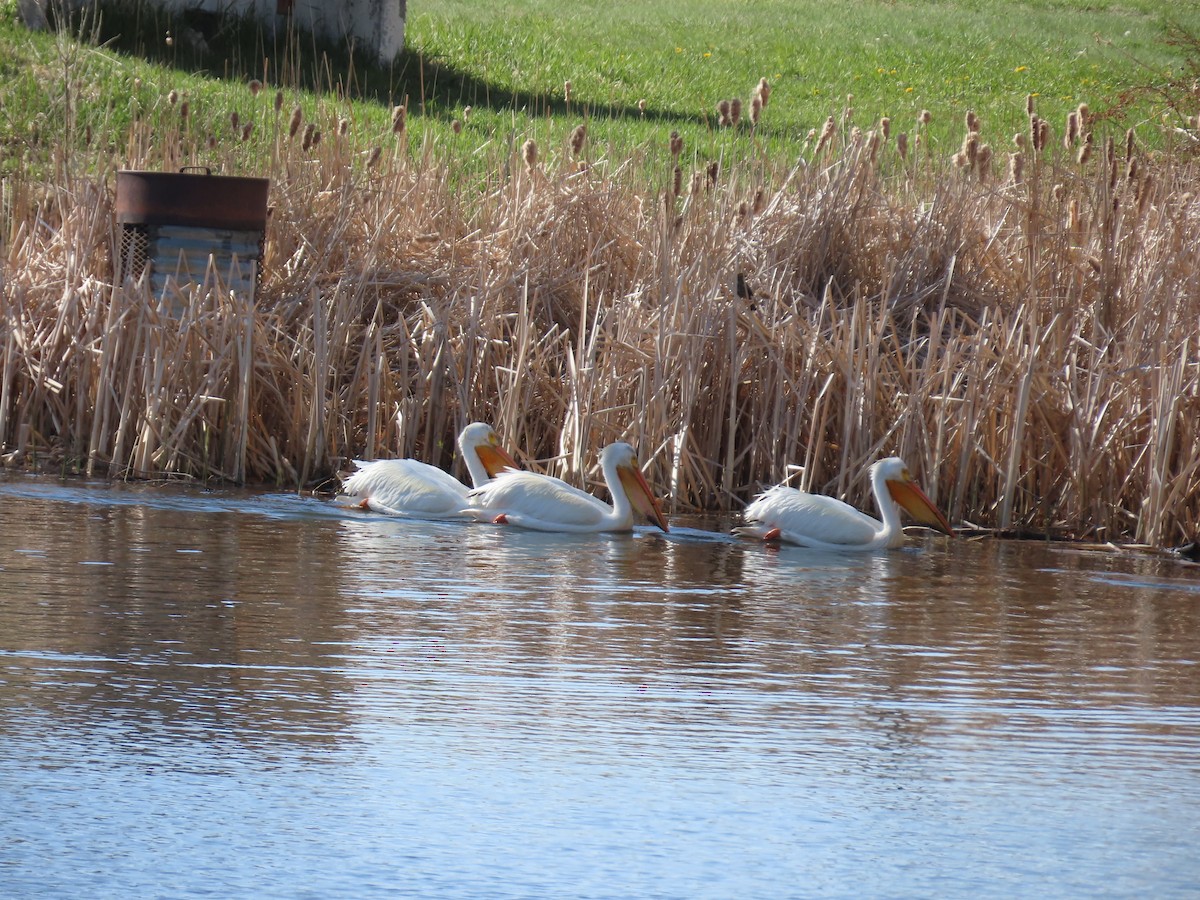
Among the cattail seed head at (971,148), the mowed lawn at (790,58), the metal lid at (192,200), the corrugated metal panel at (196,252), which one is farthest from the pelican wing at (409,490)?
the mowed lawn at (790,58)

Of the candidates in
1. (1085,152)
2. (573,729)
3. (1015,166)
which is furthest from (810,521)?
(1085,152)

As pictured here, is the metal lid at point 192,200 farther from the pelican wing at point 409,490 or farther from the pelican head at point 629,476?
the pelican head at point 629,476

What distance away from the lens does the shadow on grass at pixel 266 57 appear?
1766 cm

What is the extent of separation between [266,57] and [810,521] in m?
12.2

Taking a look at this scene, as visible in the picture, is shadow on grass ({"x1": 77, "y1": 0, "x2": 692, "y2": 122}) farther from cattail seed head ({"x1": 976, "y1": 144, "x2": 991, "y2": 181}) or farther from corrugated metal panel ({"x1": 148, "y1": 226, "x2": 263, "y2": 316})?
corrugated metal panel ({"x1": 148, "y1": 226, "x2": 263, "y2": 316})

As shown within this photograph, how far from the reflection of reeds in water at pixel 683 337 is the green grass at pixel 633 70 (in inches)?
30.1

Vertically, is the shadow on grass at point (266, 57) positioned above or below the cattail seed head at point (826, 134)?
above

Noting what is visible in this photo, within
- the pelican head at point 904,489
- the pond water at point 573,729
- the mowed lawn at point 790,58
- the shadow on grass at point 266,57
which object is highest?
the mowed lawn at point 790,58

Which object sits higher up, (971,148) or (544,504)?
(971,148)

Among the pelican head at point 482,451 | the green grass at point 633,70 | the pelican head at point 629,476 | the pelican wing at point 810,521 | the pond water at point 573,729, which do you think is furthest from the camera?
the green grass at point 633,70

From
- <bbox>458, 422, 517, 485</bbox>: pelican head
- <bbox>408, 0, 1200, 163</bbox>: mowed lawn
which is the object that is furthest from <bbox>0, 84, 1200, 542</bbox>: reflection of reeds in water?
<bbox>408, 0, 1200, 163</bbox>: mowed lawn

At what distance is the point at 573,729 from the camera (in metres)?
3.59

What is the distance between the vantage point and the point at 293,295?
852 cm

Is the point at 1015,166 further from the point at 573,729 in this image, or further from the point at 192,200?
the point at 573,729
